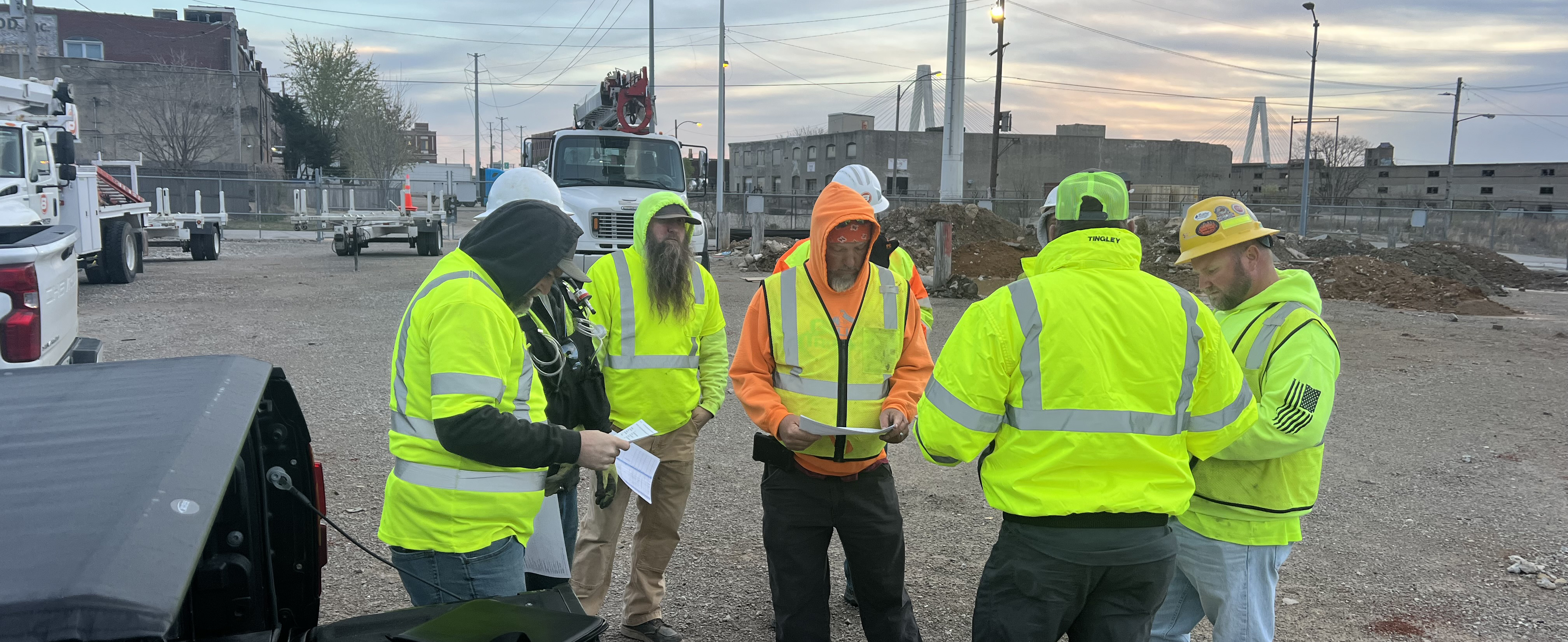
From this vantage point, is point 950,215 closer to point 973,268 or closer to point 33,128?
point 973,268

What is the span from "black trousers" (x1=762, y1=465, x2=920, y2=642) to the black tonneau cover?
1.79 meters

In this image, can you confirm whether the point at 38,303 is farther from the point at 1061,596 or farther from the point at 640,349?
the point at 1061,596

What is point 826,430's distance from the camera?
3.08 m

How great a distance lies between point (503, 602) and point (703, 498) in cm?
359

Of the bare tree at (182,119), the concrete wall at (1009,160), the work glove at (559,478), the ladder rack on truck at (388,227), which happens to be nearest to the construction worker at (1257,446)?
the work glove at (559,478)

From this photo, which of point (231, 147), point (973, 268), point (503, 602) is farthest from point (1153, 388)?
point (231, 147)

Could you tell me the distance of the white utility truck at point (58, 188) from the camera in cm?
1163

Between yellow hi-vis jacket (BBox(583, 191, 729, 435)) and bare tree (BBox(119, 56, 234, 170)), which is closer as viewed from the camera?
yellow hi-vis jacket (BBox(583, 191, 729, 435))

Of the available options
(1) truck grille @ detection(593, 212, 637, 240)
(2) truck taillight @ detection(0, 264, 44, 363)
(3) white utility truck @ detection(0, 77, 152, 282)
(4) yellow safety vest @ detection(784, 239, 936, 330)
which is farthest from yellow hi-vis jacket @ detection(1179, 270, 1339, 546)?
(1) truck grille @ detection(593, 212, 637, 240)

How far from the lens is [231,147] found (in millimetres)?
44719

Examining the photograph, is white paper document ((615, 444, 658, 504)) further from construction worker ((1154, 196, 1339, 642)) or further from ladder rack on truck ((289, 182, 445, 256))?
ladder rack on truck ((289, 182, 445, 256))

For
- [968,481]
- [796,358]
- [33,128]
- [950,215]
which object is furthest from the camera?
[950,215]

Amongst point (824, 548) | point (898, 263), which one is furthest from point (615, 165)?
point (824, 548)

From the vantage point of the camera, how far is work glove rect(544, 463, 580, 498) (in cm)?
283
